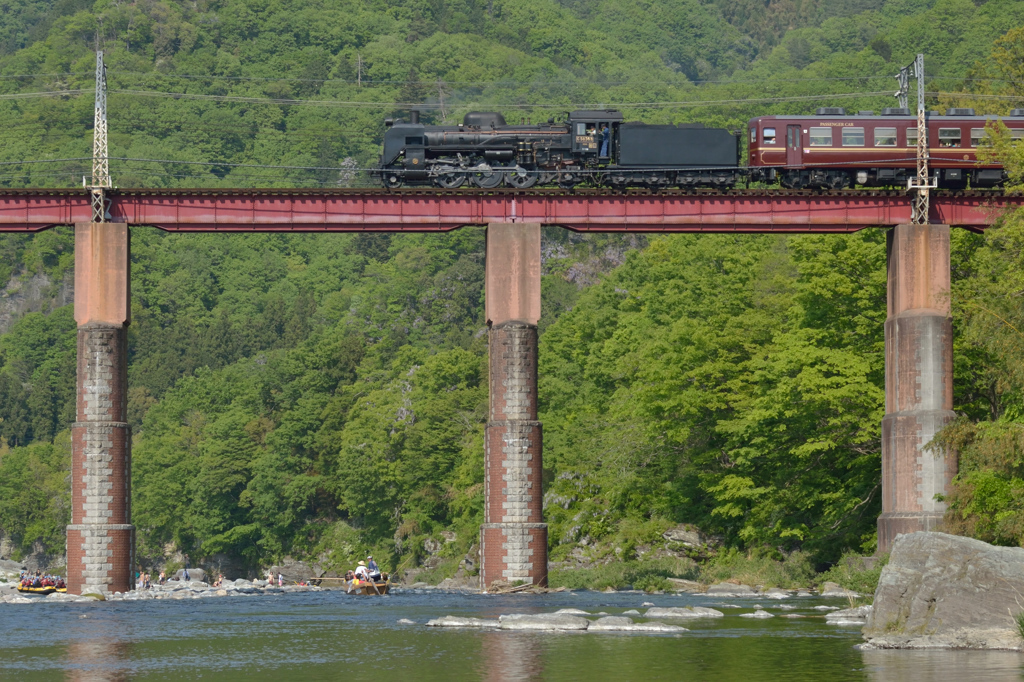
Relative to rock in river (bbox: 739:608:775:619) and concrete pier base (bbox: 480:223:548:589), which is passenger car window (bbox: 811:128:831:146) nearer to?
concrete pier base (bbox: 480:223:548:589)

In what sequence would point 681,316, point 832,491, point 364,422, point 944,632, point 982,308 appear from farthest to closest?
point 364,422, point 681,316, point 832,491, point 982,308, point 944,632

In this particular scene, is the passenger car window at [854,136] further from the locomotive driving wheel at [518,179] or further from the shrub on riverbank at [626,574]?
the shrub on riverbank at [626,574]

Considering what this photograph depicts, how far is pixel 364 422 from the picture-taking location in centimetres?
12419

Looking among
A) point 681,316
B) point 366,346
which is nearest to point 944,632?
point 681,316

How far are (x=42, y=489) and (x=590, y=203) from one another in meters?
95.4

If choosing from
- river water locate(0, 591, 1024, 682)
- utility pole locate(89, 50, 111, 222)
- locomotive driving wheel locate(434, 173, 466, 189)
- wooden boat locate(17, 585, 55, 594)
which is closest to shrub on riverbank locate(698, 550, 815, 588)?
river water locate(0, 591, 1024, 682)

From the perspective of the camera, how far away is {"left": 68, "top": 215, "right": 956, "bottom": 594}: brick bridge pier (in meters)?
67.6

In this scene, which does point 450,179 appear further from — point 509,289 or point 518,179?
point 509,289

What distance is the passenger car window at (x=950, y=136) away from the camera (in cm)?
7344

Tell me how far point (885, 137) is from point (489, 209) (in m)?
17.7

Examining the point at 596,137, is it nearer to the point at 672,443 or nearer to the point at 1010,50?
the point at 672,443

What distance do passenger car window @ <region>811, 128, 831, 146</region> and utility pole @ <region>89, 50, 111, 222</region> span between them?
30110 millimetres

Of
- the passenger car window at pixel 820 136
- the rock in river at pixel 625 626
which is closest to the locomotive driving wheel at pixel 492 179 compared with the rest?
the passenger car window at pixel 820 136

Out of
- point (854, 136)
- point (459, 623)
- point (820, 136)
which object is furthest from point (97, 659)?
point (854, 136)
